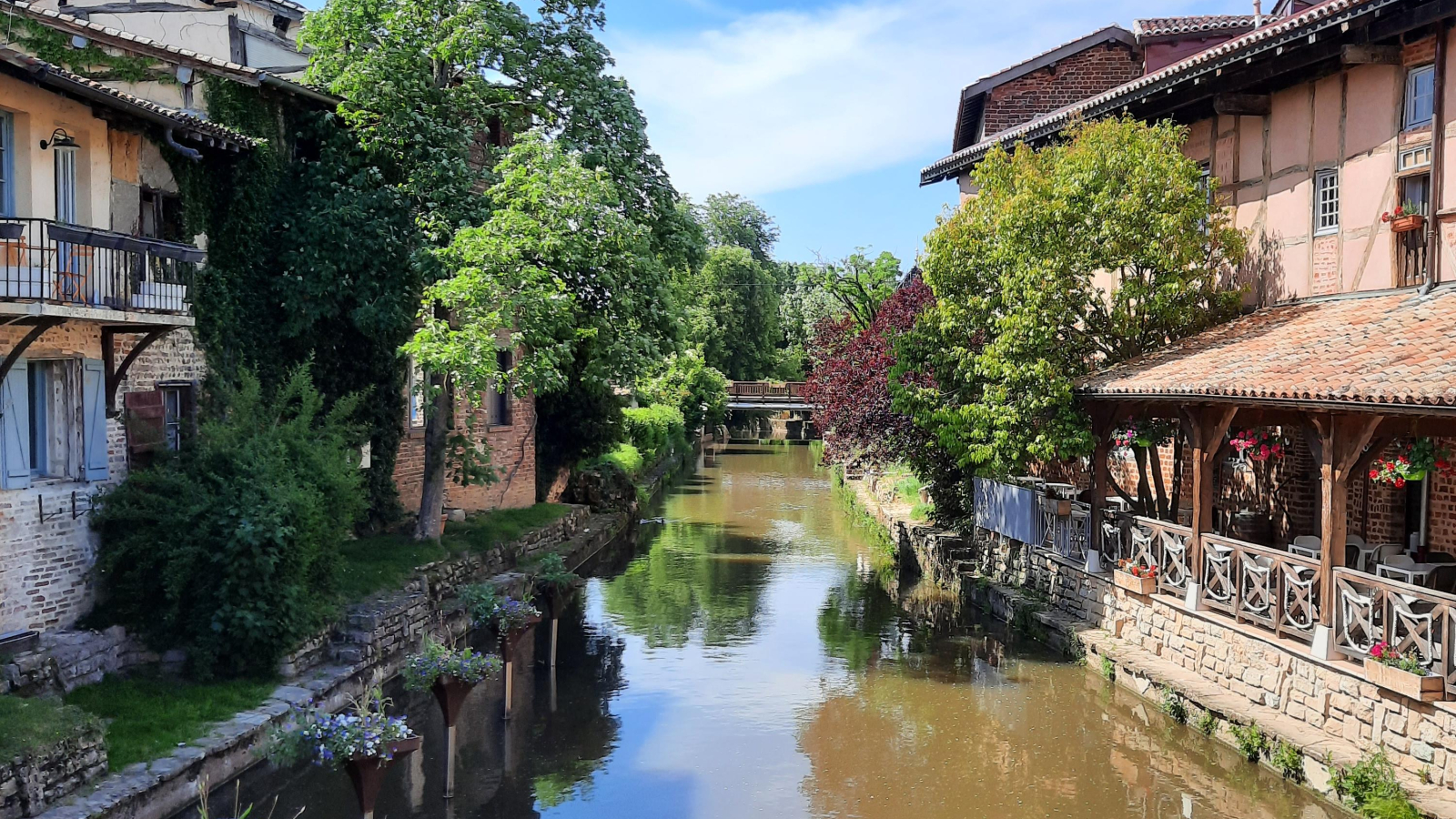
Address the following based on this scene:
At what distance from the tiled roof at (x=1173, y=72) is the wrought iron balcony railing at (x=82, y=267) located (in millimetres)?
13486

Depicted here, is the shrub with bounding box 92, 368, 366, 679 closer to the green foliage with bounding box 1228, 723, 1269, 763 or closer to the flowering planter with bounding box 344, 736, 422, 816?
the flowering planter with bounding box 344, 736, 422, 816

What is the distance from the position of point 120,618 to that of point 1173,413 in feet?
45.0

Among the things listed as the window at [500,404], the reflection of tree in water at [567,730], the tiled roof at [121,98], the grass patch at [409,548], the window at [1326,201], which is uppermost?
the tiled roof at [121,98]

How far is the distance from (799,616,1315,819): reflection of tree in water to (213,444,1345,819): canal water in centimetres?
3

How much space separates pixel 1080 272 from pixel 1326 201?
337cm

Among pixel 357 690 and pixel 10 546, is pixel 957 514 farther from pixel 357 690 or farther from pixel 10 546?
pixel 10 546

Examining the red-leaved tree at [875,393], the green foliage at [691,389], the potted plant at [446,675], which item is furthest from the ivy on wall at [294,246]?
the green foliage at [691,389]

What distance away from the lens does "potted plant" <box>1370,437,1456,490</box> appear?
40.2 feet

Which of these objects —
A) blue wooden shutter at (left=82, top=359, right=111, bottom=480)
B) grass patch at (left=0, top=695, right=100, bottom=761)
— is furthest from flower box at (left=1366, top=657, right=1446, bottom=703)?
blue wooden shutter at (left=82, top=359, right=111, bottom=480)

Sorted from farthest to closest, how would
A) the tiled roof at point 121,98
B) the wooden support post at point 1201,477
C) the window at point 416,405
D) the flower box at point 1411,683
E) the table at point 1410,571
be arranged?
the window at point 416,405, the wooden support post at point 1201,477, the table at point 1410,571, the tiled roof at point 121,98, the flower box at point 1411,683

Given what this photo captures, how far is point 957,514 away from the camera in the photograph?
80.9ft

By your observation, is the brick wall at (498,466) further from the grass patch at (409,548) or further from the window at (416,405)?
the grass patch at (409,548)

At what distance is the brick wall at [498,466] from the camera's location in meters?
21.5

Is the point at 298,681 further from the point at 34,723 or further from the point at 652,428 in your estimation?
the point at 652,428
